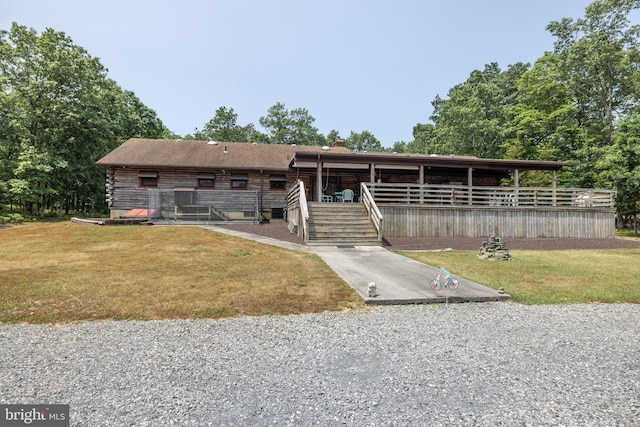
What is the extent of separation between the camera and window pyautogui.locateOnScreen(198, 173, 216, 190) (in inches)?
858

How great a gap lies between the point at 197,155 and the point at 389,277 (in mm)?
19960

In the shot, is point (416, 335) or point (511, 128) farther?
point (511, 128)

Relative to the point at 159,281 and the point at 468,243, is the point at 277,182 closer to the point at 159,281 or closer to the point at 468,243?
the point at 468,243

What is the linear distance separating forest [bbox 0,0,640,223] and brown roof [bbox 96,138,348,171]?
652cm

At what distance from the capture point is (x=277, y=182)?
2270 cm

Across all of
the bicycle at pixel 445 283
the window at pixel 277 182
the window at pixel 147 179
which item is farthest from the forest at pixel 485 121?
the bicycle at pixel 445 283

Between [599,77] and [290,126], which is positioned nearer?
[599,77]

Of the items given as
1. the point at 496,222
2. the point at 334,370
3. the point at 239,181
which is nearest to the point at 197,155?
the point at 239,181

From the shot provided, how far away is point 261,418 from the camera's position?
2.44m

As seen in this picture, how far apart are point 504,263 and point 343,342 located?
7.36m

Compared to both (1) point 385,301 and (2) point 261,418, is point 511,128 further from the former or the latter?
(2) point 261,418

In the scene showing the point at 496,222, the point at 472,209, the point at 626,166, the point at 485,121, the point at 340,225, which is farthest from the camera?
the point at 485,121

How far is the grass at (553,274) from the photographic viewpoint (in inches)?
234

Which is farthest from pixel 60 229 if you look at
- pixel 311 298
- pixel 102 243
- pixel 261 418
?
pixel 261 418
